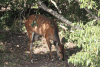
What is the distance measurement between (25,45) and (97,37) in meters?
7.15

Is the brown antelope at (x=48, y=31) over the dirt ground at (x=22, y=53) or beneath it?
over

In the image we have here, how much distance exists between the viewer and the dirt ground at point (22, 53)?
7.81 m

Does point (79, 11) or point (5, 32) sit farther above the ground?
point (79, 11)

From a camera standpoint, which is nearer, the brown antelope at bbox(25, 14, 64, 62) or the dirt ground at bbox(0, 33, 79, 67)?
the dirt ground at bbox(0, 33, 79, 67)

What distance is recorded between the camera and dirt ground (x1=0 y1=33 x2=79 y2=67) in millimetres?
7809

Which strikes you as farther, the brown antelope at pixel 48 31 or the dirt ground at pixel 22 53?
the brown antelope at pixel 48 31

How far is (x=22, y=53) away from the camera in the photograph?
30.2ft

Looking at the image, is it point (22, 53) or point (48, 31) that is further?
point (22, 53)

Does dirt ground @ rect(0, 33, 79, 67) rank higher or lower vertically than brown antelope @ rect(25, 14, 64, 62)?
lower

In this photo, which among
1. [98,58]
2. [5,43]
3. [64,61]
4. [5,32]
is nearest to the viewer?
[98,58]

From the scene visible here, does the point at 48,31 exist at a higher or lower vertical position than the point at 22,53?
higher

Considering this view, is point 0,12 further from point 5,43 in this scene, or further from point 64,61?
point 64,61

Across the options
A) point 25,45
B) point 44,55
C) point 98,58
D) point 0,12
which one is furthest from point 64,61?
point 0,12

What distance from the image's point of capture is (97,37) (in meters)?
3.77
